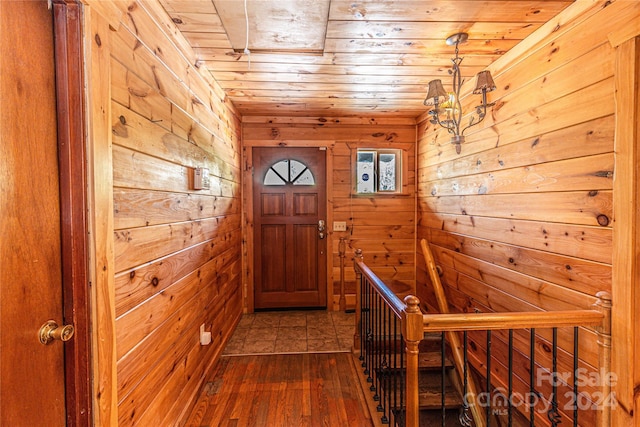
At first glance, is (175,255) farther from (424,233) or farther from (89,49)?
(424,233)

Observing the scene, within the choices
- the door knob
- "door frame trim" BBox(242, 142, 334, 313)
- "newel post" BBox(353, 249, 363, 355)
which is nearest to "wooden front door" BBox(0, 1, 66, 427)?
the door knob

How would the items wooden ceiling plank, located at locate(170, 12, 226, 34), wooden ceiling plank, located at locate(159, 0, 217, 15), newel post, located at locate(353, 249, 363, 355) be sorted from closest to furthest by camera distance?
wooden ceiling plank, located at locate(159, 0, 217, 15), wooden ceiling plank, located at locate(170, 12, 226, 34), newel post, located at locate(353, 249, 363, 355)

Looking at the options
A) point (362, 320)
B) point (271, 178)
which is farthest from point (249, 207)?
point (362, 320)

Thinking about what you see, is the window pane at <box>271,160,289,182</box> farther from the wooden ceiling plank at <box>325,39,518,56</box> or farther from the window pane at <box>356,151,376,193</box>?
the wooden ceiling plank at <box>325,39,518,56</box>

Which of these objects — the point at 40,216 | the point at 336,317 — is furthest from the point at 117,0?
the point at 336,317

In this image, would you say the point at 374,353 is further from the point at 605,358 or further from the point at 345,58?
the point at 345,58

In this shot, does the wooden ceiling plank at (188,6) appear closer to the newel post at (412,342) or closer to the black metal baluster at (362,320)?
the newel post at (412,342)

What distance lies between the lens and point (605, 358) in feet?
4.31

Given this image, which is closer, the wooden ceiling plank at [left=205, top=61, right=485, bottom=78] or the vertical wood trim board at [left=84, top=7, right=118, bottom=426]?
the vertical wood trim board at [left=84, top=7, right=118, bottom=426]

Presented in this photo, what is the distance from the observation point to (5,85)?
77 centimetres

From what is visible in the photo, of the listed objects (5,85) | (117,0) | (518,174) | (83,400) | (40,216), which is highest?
(117,0)

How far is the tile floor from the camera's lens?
272 centimetres

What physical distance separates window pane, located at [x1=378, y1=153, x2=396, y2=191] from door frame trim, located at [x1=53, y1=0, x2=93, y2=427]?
319 centimetres

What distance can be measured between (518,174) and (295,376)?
7.19 ft
